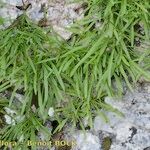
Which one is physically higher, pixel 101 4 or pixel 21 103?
pixel 101 4

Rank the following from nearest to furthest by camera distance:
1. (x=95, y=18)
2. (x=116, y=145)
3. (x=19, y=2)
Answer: (x=116, y=145)
(x=95, y=18)
(x=19, y=2)

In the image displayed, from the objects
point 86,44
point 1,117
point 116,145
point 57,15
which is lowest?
point 116,145

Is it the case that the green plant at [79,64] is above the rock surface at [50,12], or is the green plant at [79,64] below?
below

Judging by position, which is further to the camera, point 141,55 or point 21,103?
point 21,103

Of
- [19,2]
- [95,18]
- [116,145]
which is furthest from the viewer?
[19,2]

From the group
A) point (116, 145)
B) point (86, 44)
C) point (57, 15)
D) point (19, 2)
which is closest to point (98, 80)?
point (86, 44)

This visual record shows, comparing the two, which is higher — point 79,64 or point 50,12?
point 50,12

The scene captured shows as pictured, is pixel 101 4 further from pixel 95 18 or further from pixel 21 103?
pixel 21 103

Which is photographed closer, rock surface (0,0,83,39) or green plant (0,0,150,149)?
green plant (0,0,150,149)

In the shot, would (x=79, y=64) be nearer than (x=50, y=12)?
Yes

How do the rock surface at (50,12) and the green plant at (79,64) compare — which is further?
the rock surface at (50,12)

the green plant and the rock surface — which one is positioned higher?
the rock surface
